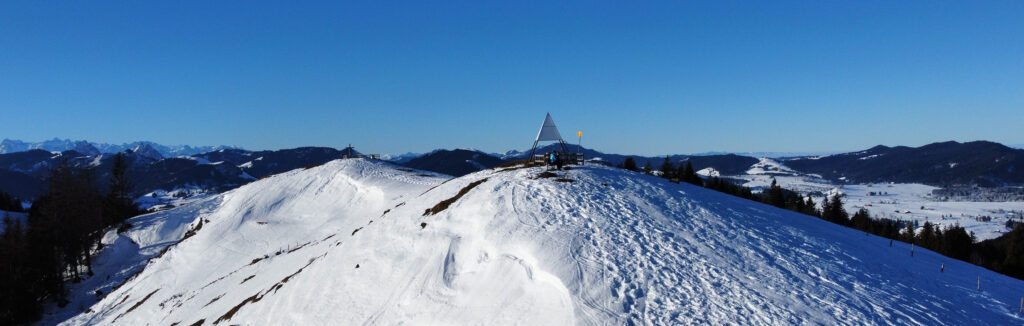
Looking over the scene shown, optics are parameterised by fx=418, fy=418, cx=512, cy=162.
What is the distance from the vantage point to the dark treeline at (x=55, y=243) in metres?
44.3

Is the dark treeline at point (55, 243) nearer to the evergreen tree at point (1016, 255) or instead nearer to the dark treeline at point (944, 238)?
the dark treeline at point (944, 238)

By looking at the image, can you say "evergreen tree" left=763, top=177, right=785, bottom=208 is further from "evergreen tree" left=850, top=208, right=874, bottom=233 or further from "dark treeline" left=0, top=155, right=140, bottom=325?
"dark treeline" left=0, top=155, right=140, bottom=325

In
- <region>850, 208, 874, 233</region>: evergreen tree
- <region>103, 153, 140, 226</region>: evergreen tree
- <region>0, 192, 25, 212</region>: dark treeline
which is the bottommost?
<region>0, 192, 25, 212</region>: dark treeline

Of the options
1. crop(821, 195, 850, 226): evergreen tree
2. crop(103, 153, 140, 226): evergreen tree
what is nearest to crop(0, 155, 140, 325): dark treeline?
crop(103, 153, 140, 226): evergreen tree

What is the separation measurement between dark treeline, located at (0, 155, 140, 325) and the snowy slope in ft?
61.1

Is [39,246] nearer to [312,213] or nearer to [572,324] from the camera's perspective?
[312,213]

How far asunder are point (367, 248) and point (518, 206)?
10.0m

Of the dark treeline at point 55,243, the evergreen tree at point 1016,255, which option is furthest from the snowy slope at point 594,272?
the evergreen tree at point 1016,255

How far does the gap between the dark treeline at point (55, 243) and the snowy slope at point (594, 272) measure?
1861 cm

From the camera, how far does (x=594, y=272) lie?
1719cm

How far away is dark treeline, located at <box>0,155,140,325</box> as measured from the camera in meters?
44.3

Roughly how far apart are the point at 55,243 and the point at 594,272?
76.5 metres

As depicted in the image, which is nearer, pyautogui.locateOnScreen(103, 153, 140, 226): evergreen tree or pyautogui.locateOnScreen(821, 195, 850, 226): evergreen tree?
pyautogui.locateOnScreen(103, 153, 140, 226): evergreen tree

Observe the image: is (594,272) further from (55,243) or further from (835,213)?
(835,213)
